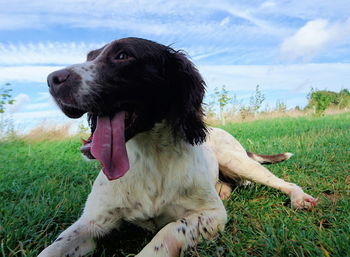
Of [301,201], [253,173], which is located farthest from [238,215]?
[253,173]

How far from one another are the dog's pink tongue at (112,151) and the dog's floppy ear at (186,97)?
0.49 metres

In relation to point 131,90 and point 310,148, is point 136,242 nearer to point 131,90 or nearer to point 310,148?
point 131,90

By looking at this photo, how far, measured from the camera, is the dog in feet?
8.02

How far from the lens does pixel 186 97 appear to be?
291cm

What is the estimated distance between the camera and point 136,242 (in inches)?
107

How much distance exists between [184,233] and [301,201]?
1.50m

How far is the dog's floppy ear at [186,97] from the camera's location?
2807 millimetres

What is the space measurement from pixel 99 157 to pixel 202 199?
88 centimetres

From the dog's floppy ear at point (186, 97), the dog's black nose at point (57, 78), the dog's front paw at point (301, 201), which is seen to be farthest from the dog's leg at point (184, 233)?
the dog's black nose at point (57, 78)

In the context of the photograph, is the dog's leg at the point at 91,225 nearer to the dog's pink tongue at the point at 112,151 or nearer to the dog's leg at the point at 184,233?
the dog's pink tongue at the point at 112,151

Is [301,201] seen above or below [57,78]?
below

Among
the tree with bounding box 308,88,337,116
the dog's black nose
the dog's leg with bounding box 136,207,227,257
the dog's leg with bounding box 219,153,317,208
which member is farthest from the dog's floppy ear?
the tree with bounding box 308,88,337,116

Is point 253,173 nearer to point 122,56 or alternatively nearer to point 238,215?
point 238,215

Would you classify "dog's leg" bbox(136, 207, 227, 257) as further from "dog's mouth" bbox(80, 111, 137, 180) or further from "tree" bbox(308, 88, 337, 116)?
"tree" bbox(308, 88, 337, 116)
